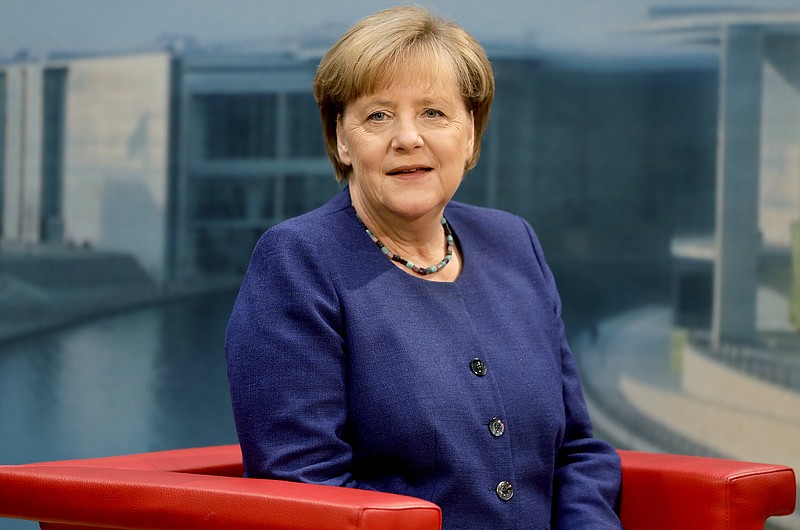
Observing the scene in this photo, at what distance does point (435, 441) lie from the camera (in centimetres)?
138

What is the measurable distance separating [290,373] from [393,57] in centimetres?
47

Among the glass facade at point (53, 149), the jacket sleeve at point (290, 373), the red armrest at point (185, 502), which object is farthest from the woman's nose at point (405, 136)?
the glass facade at point (53, 149)

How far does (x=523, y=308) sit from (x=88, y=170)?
5.91 feet

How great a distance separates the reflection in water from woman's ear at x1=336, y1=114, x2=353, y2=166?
5.05ft

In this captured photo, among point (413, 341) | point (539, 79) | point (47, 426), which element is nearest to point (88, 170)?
point (47, 426)

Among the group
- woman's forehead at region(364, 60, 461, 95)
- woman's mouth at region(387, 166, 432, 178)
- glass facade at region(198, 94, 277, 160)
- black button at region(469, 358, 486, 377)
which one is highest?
glass facade at region(198, 94, 277, 160)

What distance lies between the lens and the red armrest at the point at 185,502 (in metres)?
1.12

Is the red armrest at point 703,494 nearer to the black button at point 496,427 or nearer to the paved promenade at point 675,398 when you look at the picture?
the black button at point 496,427

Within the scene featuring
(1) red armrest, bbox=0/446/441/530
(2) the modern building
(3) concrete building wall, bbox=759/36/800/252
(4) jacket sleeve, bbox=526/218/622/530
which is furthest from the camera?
(2) the modern building

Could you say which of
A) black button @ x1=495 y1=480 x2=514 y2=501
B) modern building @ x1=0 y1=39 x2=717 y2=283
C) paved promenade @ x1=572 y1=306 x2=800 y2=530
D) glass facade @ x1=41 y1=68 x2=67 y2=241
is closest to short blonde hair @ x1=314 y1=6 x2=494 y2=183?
black button @ x1=495 y1=480 x2=514 y2=501

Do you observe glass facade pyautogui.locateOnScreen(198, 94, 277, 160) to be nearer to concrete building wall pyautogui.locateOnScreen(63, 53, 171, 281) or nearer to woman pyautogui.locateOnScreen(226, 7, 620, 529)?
concrete building wall pyautogui.locateOnScreen(63, 53, 171, 281)

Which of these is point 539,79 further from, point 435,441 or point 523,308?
point 435,441

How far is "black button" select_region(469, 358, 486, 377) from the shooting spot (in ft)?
4.79

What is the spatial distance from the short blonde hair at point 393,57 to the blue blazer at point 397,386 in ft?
0.61
